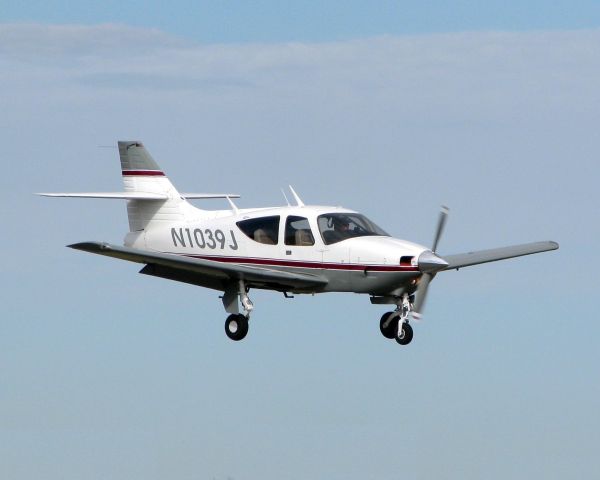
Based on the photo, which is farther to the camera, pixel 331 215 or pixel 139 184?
pixel 139 184

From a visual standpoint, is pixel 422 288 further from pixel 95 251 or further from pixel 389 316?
pixel 95 251

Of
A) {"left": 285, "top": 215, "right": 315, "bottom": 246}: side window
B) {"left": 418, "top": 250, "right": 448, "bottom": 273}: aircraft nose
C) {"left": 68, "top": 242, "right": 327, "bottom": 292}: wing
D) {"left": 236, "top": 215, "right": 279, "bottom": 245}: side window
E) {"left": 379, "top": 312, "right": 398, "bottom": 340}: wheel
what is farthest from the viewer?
{"left": 236, "top": 215, "right": 279, "bottom": 245}: side window

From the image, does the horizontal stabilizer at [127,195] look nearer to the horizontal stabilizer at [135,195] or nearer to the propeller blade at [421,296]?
the horizontal stabilizer at [135,195]

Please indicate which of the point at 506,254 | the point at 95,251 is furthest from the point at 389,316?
the point at 95,251

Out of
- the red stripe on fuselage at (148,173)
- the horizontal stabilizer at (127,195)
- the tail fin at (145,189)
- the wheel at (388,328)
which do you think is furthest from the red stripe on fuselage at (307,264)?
the red stripe on fuselage at (148,173)

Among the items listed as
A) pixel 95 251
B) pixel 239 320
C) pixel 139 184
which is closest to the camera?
pixel 95 251

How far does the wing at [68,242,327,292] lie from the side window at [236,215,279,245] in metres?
0.63

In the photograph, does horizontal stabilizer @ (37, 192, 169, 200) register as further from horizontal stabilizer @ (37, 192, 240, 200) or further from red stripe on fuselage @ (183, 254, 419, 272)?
red stripe on fuselage @ (183, 254, 419, 272)

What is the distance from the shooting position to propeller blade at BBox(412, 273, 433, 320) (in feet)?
110

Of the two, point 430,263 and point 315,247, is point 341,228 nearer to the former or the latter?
point 315,247

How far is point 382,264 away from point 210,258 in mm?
4405

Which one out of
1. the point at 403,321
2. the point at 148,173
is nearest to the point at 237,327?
the point at 403,321

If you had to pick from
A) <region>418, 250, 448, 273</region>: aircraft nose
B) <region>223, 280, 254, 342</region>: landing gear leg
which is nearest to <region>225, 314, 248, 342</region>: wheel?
<region>223, 280, 254, 342</region>: landing gear leg

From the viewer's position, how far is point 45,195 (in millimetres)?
35656
